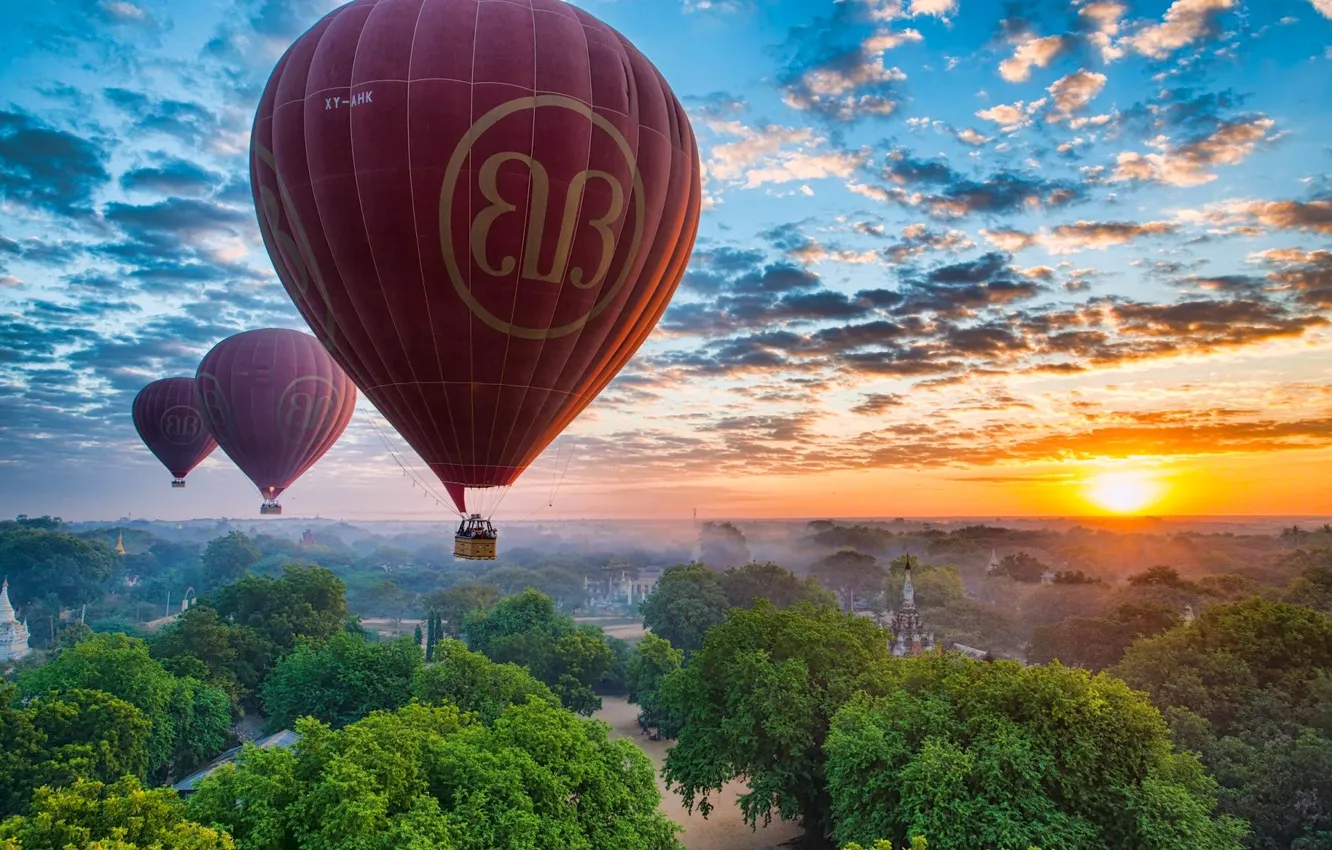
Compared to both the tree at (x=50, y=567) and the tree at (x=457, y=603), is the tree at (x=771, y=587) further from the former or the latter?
the tree at (x=50, y=567)

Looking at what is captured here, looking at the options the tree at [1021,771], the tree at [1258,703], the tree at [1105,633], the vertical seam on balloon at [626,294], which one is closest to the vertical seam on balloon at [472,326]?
the vertical seam on balloon at [626,294]

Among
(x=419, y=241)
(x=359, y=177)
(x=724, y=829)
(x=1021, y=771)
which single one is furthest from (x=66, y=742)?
(x=1021, y=771)

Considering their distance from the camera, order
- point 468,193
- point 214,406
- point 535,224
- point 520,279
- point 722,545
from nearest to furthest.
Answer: point 468,193, point 535,224, point 520,279, point 214,406, point 722,545

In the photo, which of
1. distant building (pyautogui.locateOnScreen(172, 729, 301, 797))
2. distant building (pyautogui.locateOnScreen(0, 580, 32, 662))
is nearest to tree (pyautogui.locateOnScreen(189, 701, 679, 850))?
distant building (pyautogui.locateOnScreen(172, 729, 301, 797))

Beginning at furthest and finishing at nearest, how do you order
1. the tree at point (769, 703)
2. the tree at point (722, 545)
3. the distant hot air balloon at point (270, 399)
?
1. the tree at point (722, 545)
2. the distant hot air balloon at point (270, 399)
3. the tree at point (769, 703)

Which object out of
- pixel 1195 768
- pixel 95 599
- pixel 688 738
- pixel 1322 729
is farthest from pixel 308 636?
pixel 95 599

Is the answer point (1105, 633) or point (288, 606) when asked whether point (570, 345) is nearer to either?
point (288, 606)

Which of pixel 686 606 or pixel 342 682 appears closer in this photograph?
pixel 342 682
